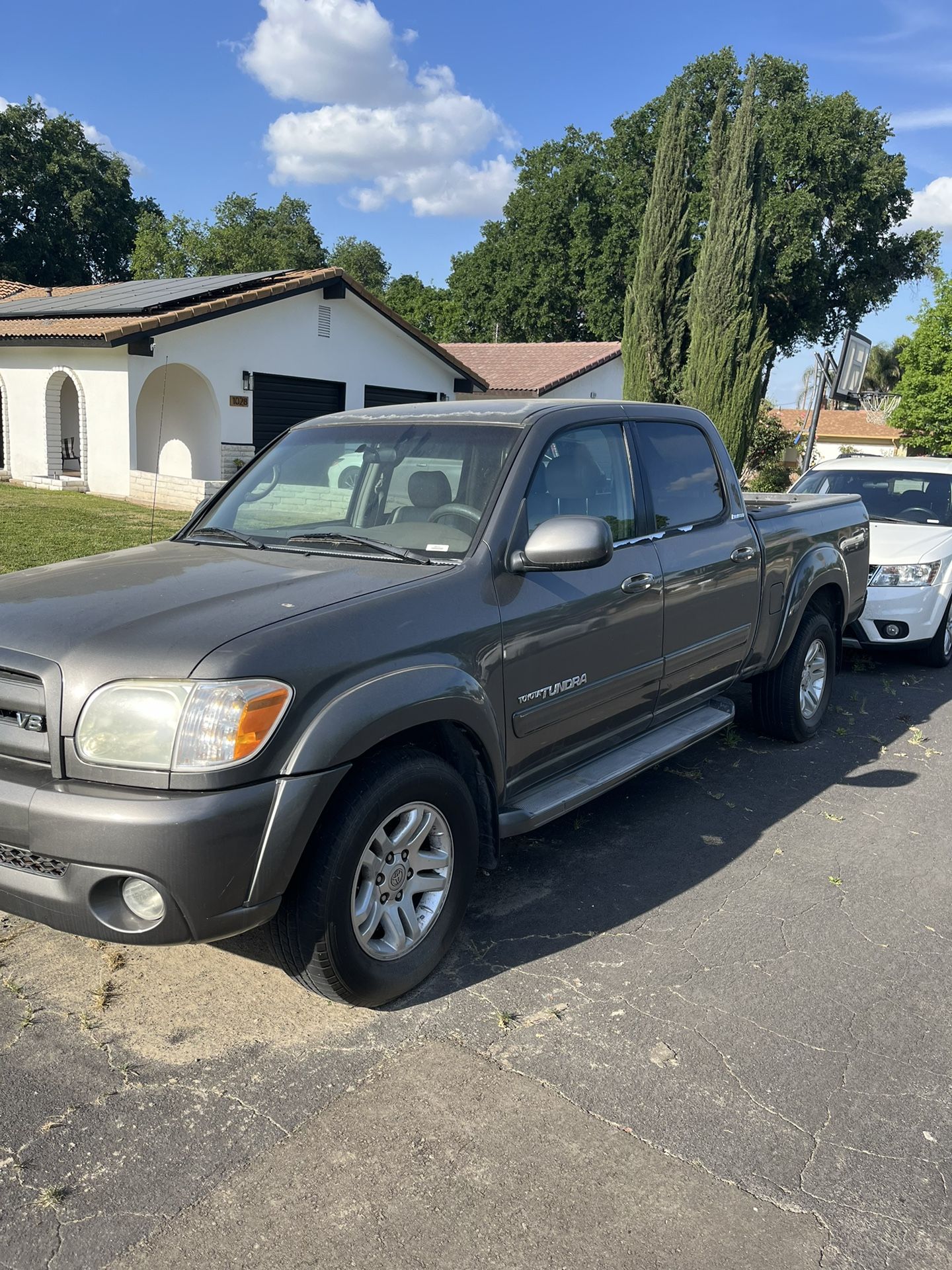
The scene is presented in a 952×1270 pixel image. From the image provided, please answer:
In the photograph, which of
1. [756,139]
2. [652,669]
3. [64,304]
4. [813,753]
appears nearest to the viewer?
[652,669]

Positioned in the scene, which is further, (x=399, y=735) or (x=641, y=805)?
(x=641, y=805)

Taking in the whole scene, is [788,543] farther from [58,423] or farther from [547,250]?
[547,250]

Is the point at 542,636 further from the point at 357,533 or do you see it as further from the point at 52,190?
the point at 52,190

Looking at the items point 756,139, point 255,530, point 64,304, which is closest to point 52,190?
point 64,304

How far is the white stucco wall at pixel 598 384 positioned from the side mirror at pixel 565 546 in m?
28.9

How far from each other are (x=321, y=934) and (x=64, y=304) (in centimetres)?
2156

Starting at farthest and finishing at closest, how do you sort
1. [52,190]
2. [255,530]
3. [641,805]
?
[52,190] < [641,805] < [255,530]

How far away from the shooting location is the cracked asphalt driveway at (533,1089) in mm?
2365

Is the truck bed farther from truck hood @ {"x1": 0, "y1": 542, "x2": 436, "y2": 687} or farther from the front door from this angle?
truck hood @ {"x1": 0, "y1": 542, "x2": 436, "y2": 687}

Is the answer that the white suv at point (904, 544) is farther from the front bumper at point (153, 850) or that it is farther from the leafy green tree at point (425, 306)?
the leafy green tree at point (425, 306)

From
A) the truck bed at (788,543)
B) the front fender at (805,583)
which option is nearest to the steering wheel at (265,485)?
the truck bed at (788,543)

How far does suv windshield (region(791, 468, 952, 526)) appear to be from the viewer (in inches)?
352

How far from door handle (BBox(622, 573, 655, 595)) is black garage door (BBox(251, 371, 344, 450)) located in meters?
16.7

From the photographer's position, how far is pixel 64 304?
70.0 ft
